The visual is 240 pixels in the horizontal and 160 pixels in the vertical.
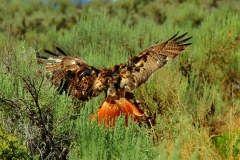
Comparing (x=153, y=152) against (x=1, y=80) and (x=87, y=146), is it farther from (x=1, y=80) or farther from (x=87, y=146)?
(x=1, y=80)

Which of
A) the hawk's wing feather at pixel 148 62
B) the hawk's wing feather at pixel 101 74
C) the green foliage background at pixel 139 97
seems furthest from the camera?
the hawk's wing feather at pixel 148 62

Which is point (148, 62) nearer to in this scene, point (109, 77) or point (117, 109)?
point (109, 77)

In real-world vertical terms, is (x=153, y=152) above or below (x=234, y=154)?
above

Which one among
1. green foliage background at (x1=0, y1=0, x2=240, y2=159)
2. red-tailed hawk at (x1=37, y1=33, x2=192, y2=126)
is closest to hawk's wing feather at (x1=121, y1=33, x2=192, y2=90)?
red-tailed hawk at (x1=37, y1=33, x2=192, y2=126)

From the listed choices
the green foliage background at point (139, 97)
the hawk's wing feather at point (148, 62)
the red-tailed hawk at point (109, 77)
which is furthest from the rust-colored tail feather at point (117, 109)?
the hawk's wing feather at point (148, 62)

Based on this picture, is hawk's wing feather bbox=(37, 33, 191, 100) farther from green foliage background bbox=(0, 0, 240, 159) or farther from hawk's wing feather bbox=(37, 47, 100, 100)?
green foliage background bbox=(0, 0, 240, 159)

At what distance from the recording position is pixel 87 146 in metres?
3.20

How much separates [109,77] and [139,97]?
1.37 m

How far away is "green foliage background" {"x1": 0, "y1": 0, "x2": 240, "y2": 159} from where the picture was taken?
3326 mm

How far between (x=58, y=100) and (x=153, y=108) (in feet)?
6.38

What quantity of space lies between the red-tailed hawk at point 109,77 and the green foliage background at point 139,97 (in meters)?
0.16

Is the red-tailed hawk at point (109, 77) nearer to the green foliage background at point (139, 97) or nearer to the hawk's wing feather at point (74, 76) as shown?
the hawk's wing feather at point (74, 76)

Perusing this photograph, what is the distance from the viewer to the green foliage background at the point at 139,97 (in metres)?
3.33

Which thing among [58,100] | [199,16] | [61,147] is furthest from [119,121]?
[199,16]
